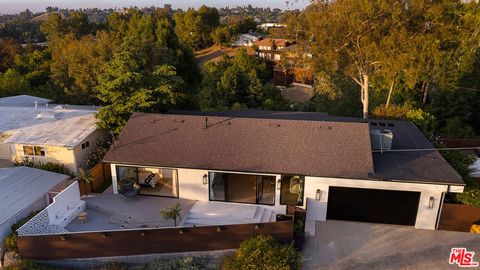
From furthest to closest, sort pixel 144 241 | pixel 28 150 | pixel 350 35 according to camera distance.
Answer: pixel 350 35 → pixel 28 150 → pixel 144 241

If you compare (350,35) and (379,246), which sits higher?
(350,35)

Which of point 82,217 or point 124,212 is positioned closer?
point 82,217

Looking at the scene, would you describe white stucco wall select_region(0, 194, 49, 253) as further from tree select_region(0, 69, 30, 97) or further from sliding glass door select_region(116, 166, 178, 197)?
tree select_region(0, 69, 30, 97)

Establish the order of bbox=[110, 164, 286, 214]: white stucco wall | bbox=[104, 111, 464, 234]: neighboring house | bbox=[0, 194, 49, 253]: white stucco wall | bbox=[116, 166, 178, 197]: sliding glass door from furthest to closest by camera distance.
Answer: bbox=[116, 166, 178, 197]: sliding glass door < bbox=[110, 164, 286, 214]: white stucco wall < bbox=[104, 111, 464, 234]: neighboring house < bbox=[0, 194, 49, 253]: white stucco wall

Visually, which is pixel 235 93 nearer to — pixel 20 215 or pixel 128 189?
pixel 128 189

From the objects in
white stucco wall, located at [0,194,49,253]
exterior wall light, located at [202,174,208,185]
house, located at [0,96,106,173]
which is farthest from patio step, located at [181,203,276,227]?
house, located at [0,96,106,173]

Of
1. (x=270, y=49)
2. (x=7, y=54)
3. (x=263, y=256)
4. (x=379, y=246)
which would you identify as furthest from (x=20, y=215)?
(x=270, y=49)
